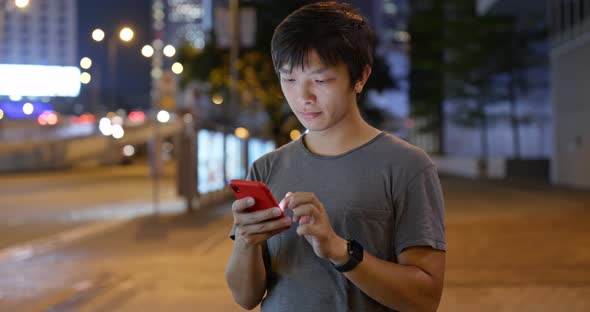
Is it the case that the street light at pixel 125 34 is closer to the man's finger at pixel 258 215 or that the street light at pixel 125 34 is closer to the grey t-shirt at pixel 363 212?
the grey t-shirt at pixel 363 212

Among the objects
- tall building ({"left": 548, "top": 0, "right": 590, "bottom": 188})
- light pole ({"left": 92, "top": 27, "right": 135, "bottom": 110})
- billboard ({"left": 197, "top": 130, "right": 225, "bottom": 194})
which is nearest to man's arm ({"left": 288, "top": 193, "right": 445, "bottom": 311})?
light pole ({"left": 92, "top": 27, "right": 135, "bottom": 110})

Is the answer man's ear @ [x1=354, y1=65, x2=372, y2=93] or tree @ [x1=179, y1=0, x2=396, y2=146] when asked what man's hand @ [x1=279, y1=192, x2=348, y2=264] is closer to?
man's ear @ [x1=354, y1=65, x2=372, y2=93]

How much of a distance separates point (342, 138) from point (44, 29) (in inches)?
1027

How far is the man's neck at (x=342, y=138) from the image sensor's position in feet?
7.61

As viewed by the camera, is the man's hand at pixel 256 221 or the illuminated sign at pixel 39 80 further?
the illuminated sign at pixel 39 80

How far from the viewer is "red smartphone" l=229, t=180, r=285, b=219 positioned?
2004mm

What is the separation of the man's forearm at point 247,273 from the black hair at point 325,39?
20.4 inches

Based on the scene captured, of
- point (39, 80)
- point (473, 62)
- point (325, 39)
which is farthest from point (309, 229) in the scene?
point (39, 80)

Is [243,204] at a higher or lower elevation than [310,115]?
lower

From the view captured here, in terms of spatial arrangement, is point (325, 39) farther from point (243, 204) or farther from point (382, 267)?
point (382, 267)

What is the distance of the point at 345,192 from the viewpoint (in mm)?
2227

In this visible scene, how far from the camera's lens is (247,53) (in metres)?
41.1

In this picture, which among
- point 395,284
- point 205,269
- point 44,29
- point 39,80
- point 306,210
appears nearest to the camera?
point 306,210

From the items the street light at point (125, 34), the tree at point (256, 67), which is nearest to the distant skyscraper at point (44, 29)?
the street light at point (125, 34)
